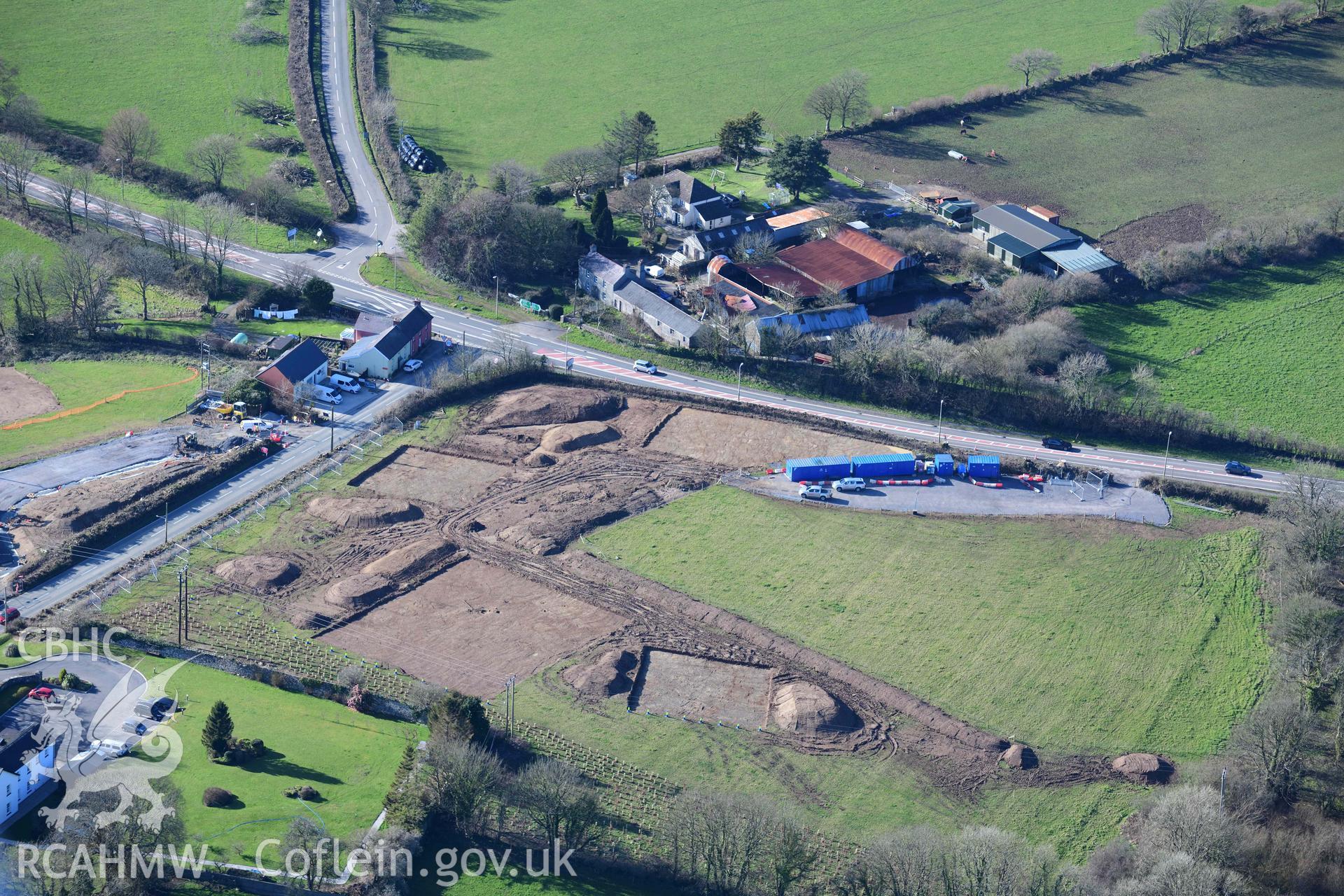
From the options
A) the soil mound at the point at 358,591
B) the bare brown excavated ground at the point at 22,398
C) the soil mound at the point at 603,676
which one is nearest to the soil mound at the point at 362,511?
the soil mound at the point at 358,591

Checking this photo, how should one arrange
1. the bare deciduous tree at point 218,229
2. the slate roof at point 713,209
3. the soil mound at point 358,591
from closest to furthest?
the soil mound at point 358,591 → the bare deciduous tree at point 218,229 → the slate roof at point 713,209

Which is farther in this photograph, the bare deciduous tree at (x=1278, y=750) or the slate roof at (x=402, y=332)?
the slate roof at (x=402, y=332)

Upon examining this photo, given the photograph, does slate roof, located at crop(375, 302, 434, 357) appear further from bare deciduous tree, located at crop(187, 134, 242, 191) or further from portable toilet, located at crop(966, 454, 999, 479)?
portable toilet, located at crop(966, 454, 999, 479)

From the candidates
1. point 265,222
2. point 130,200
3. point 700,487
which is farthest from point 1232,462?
point 130,200

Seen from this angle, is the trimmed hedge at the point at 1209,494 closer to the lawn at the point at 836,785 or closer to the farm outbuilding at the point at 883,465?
the farm outbuilding at the point at 883,465

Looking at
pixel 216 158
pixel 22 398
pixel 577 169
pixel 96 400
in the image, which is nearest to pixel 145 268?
pixel 96 400

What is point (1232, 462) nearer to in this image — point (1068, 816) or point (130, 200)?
point (1068, 816)
